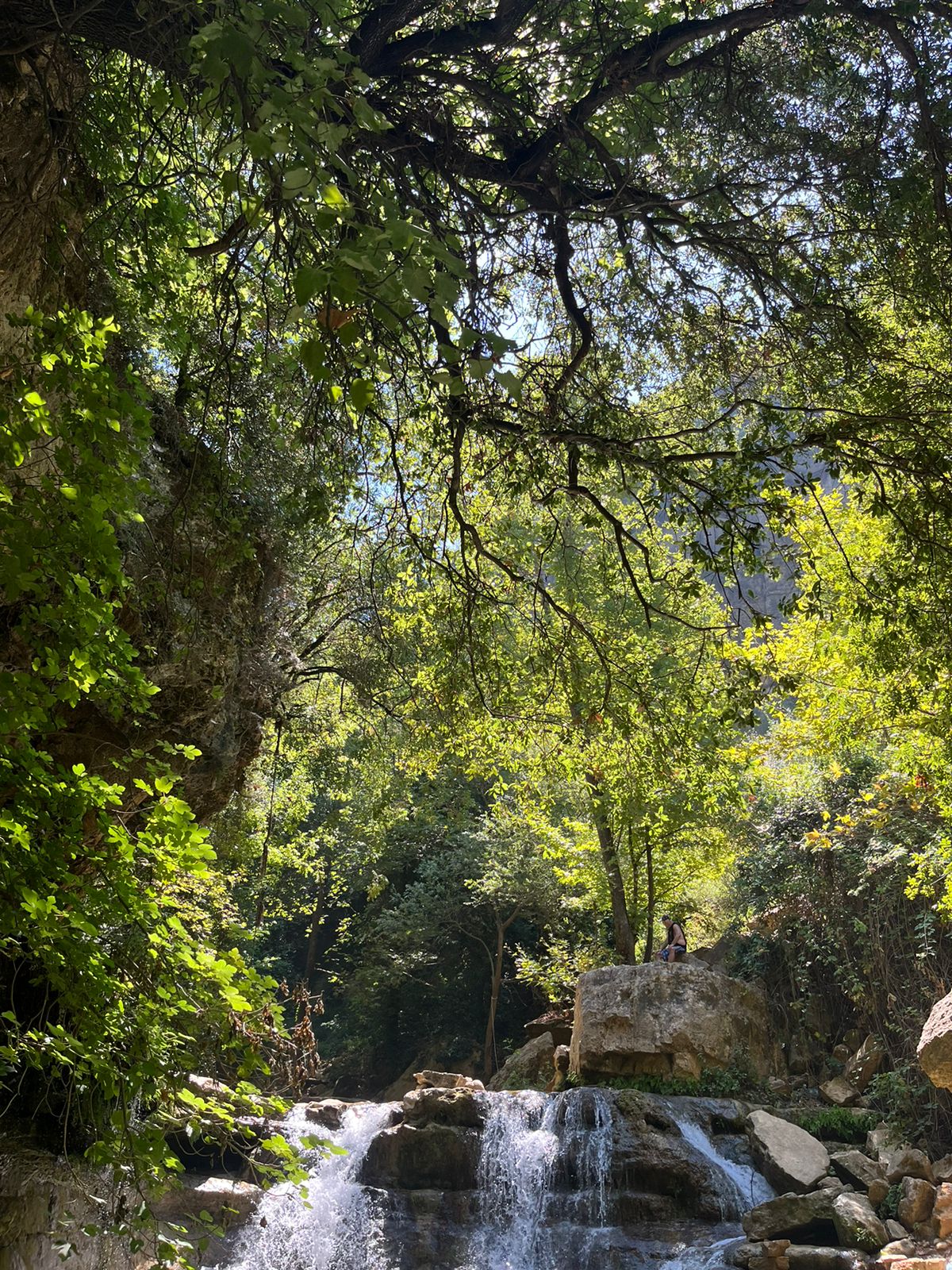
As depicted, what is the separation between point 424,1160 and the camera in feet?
38.0

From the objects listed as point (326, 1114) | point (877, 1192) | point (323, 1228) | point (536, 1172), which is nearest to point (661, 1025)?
point (536, 1172)

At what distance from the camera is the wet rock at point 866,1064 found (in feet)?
42.0

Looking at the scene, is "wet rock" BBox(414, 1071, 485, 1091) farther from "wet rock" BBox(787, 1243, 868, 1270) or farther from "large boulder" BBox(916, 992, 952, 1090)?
"large boulder" BBox(916, 992, 952, 1090)

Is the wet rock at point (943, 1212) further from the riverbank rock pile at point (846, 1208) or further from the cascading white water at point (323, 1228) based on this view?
the cascading white water at point (323, 1228)

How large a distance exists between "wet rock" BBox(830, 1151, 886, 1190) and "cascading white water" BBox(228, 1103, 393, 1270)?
16.8ft

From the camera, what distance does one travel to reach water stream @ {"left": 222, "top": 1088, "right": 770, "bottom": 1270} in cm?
995

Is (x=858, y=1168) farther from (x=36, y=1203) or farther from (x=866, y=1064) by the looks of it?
(x=36, y=1203)

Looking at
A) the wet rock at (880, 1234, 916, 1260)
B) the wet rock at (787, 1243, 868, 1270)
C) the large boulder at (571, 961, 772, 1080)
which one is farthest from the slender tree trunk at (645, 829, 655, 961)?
the wet rock at (787, 1243, 868, 1270)

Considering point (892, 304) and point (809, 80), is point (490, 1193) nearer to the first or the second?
point (892, 304)

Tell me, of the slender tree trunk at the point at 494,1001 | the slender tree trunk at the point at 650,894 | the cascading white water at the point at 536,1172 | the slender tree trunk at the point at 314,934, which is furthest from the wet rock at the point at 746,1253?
the slender tree trunk at the point at 314,934

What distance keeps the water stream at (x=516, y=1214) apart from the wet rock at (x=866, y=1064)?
281 cm

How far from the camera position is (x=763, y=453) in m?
4.07

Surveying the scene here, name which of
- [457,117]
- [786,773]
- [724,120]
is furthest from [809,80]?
[786,773]

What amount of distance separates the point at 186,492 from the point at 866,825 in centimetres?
1251
